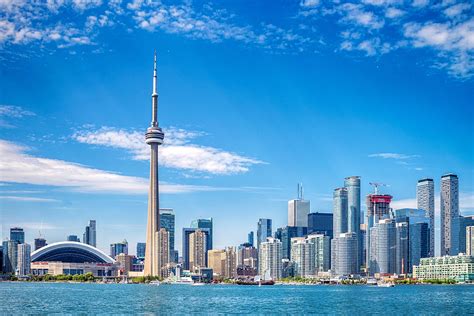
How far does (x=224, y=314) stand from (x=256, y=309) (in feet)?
28.7

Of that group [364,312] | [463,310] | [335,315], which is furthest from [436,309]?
[335,315]

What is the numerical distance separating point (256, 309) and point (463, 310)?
22851mm

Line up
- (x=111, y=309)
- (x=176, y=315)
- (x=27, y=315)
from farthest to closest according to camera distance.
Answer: (x=111, y=309) < (x=176, y=315) < (x=27, y=315)

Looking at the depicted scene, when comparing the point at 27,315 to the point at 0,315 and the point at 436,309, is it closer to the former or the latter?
the point at 0,315

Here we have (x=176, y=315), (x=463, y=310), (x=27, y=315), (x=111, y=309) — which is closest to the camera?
(x=27, y=315)

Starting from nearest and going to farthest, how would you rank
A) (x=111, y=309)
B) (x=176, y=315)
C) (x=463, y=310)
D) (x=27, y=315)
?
(x=27, y=315)
(x=176, y=315)
(x=111, y=309)
(x=463, y=310)

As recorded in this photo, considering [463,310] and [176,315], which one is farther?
[463,310]

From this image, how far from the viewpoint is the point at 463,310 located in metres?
82.4

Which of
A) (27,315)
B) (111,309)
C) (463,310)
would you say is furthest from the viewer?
(463,310)

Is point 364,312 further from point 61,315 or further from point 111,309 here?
point 61,315

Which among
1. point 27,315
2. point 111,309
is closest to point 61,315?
point 27,315

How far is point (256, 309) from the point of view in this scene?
8181 centimetres

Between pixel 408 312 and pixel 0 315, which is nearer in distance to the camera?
pixel 0 315

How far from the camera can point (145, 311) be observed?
75375mm
